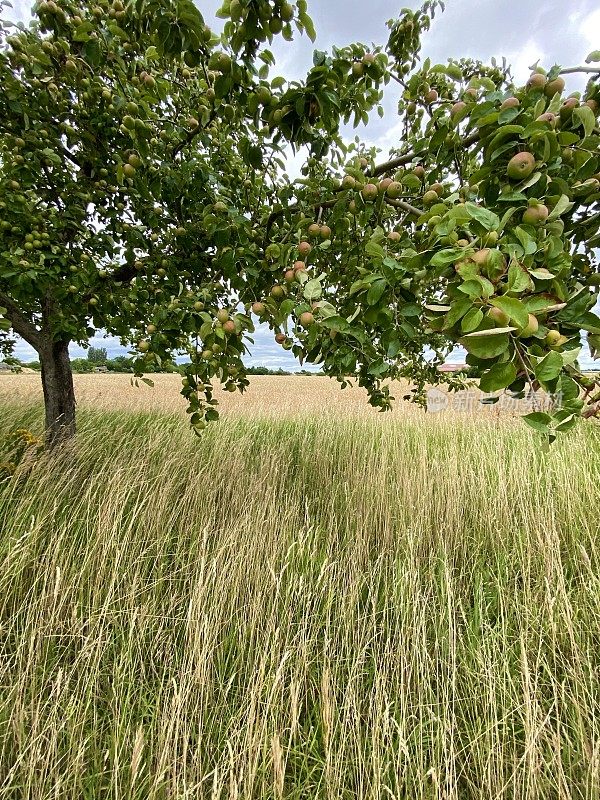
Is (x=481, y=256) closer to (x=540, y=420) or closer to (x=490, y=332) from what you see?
(x=490, y=332)

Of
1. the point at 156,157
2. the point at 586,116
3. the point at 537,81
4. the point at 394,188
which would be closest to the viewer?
the point at 586,116

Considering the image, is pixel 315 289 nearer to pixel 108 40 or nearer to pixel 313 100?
pixel 313 100

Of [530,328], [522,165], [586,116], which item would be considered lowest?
[530,328]

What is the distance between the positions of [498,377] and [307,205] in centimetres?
149

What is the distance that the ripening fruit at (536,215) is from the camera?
98 centimetres

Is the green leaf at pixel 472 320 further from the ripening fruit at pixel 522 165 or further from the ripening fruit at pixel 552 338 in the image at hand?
the ripening fruit at pixel 522 165

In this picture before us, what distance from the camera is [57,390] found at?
13.3 ft

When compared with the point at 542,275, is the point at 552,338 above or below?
below

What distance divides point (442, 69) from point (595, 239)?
3.35ft

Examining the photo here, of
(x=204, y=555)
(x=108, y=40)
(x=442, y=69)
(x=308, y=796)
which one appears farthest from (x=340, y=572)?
(x=108, y=40)

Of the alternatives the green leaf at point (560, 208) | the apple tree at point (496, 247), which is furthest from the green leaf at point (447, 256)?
the green leaf at point (560, 208)

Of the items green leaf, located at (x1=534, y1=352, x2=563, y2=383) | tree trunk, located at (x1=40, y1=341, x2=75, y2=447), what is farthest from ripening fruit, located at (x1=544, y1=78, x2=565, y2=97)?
tree trunk, located at (x1=40, y1=341, x2=75, y2=447)

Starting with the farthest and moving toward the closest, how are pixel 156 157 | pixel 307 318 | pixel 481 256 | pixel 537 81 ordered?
pixel 156 157, pixel 307 318, pixel 537 81, pixel 481 256

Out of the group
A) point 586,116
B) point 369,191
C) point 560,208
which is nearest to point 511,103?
point 586,116
